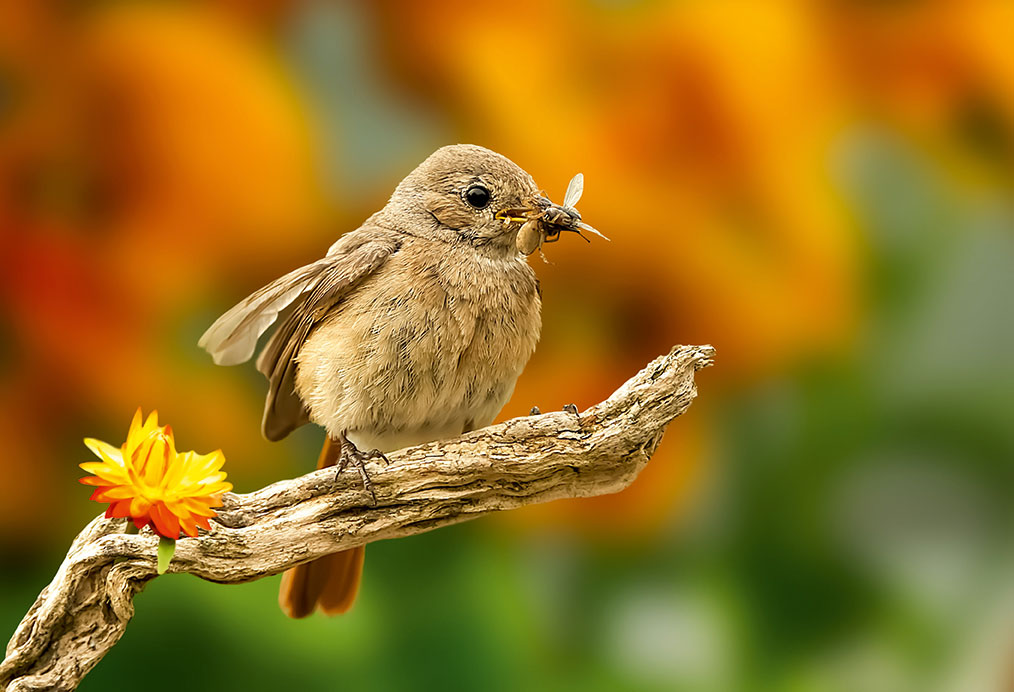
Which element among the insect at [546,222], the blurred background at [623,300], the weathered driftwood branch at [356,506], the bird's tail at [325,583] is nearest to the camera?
the weathered driftwood branch at [356,506]

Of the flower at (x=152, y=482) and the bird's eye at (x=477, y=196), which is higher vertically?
the bird's eye at (x=477, y=196)

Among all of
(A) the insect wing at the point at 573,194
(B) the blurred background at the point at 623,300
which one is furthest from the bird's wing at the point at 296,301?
(B) the blurred background at the point at 623,300

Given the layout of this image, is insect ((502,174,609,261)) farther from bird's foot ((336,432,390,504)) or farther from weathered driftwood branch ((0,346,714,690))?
bird's foot ((336,432,390,504))

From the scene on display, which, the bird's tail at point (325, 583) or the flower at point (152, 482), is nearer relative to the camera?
the flower at point (152, 482)

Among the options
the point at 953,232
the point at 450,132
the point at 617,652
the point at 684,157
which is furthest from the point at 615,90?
the point at 617,652

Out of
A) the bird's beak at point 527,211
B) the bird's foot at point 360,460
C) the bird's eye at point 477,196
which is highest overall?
the bird's eye at point 477,196

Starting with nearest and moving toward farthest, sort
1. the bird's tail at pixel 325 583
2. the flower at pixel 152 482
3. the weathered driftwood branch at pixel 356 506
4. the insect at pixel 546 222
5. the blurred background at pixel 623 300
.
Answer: the flower at pixel 152 482
the weathered driftwood branch at pixel 356 506
the insect at pixel 546 222
the bird's tail at pixel 325 583
the blurred background at pixel 623 300

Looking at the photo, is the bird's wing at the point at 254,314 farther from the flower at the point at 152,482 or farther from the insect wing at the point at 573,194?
the insect wing at the point at 573,194

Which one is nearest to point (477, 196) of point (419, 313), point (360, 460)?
point (419, 313)

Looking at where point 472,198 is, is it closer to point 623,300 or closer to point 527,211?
point 527,211
